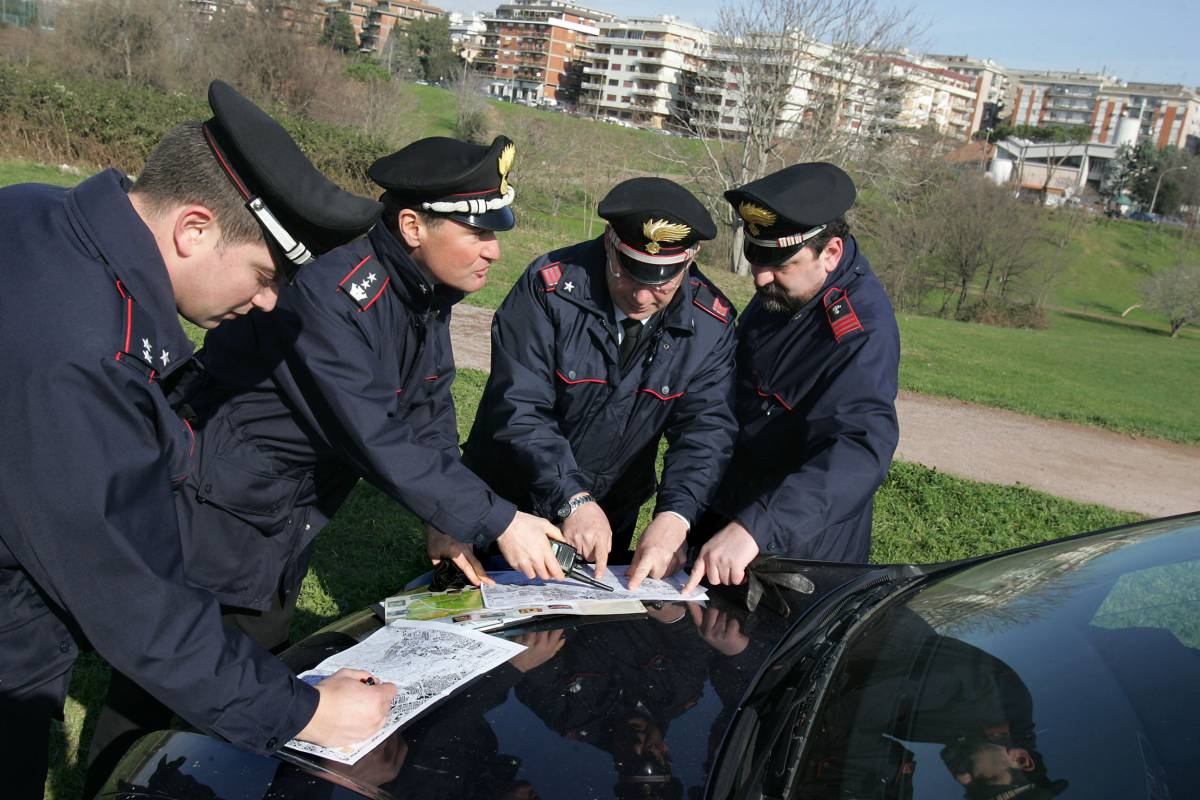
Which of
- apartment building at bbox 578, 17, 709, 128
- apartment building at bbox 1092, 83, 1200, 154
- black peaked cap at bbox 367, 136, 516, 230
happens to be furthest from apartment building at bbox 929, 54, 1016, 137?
black peaked cap at bbox 367, 136, 516, 230

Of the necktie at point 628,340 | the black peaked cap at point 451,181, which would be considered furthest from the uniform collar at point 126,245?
the necktie at point 628,340

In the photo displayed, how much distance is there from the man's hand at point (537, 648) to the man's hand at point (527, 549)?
0.80 feet

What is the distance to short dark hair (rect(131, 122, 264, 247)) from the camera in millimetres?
1646

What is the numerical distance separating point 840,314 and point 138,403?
→ 82.8 inches

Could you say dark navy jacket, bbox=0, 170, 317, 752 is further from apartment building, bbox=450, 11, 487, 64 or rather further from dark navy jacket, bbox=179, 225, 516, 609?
apartment building, bbox=450, 11, 487, 64

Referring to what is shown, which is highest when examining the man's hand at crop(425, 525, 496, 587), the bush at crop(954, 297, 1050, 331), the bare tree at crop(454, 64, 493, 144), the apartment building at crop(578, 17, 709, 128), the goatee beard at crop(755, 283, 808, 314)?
the apartment building at crop(578, 17, 709, 128)

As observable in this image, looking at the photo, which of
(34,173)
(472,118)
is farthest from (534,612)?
(472,118)

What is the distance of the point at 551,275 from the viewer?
3.18m

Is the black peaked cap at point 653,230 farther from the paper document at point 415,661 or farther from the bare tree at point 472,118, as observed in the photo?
the bare tree at point 472,118

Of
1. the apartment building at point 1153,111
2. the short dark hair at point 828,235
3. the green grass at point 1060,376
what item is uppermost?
the apartment building at point 1153,111

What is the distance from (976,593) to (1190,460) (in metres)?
8.70

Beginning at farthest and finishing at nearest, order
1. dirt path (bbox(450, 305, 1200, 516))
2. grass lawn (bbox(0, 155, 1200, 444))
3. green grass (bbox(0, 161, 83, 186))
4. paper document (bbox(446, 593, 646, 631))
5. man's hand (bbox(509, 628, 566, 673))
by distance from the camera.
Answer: green grass (bbox(0, 161, 83, 186)) → grass lawn (bbox(0, 155, 1200, 444)) → dirt path (bbox(450, 305, 1200, 516)) → paper document (bbox(446, 593, 646, 631)) → man's hand (bbox(509, 628, 566, 673))

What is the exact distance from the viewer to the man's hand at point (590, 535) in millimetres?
2639

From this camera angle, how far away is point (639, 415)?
3279 mm
